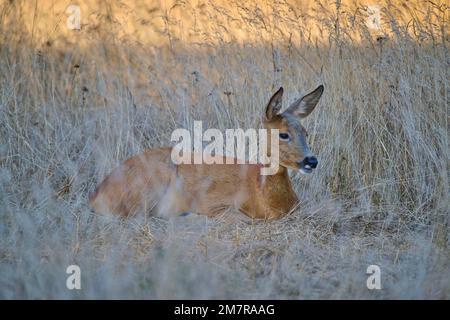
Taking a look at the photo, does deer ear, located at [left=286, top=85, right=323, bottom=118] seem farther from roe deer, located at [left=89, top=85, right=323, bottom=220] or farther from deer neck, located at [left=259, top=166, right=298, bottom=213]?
deer neck, located at [left=259, top=166, right=298, bottom=213]

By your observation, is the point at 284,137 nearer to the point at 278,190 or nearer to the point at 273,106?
the point at 273,106

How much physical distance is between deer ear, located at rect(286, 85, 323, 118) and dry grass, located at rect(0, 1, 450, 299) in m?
0.48

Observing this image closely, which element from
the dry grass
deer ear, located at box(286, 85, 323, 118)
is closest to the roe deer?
deer ear, located at box(286, 85, 323, 118)

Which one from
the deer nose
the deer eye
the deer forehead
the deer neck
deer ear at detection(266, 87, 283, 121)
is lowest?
the deer neck

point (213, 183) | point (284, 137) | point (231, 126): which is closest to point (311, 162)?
point (284, 137)

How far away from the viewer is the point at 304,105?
5859 mm

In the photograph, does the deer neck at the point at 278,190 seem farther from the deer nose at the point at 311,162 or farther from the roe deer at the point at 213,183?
the deer nose at the point at 311,162

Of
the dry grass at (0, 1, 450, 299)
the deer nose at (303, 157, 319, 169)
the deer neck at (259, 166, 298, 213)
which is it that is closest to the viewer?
the dry grass at (0, 1, 450, 299)

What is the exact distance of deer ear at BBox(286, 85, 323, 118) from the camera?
5762 millimetres

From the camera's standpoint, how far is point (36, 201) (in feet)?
17.8

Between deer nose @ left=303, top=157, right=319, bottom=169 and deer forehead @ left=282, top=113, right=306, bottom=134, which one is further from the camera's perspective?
deer forehead @ left=282, top=113, right=306, bottom=134

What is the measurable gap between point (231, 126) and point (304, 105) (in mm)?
1101

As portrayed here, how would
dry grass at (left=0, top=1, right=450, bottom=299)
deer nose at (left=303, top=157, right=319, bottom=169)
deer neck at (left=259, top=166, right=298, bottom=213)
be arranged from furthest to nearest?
deer neck at (left=259, top=166, right=298, bottom=213) < deer nose at (left=303, top=157, right=319, bottom=169) < dry grass at (left=0, top=1, right=450, bottom=299)
